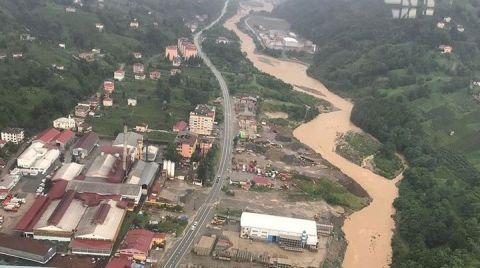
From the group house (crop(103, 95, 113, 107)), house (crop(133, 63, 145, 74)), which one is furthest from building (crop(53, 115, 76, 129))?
house (crop(133, 63, 145, 74))

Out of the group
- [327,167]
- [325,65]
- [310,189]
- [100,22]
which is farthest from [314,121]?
[100,22]

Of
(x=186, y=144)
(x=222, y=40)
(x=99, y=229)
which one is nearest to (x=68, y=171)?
(x=99, y=229)

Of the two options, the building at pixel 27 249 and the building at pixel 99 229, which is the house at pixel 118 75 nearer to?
the building at pixel 99 229

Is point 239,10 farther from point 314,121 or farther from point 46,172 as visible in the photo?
→ point 46,172

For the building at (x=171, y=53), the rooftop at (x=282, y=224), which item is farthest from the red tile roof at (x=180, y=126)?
the building at (x=171, y=53)

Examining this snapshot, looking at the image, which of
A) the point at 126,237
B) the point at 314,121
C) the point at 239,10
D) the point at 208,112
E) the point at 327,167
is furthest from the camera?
the point at 239,10

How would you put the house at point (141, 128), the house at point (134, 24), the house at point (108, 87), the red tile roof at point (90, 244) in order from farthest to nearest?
the house at point (134, 24), the house at point (108, 87), the house at point (141, 128), the red tile roof at point (90, 244)
